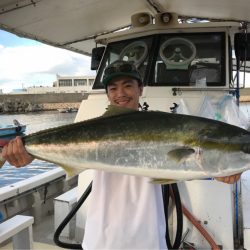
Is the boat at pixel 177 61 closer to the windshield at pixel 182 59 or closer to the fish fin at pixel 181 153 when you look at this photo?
the windshield at pixel 182 59

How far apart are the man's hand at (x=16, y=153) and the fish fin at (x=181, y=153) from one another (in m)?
1.02

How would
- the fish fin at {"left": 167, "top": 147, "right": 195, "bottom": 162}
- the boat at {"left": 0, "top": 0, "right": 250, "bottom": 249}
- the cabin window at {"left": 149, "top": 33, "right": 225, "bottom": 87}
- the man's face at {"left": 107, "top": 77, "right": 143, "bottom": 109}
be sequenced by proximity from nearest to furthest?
the fish fin at {"left": 167, "top": 147, "right": 195, "bottom": 162} → the man's face at {"left": 107, "top": 77, "right": 143, "bottom": 109} → the boat at {"left": 0, "top": 0, "right": 250, "bottom": 249} → the cabin window at {"left": 149, "top": 33, "right": 225, "bottom": 87}

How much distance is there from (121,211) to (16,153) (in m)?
0.82

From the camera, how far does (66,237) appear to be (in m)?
5.27

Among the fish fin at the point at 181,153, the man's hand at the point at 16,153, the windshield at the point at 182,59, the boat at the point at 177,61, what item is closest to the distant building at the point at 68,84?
the boat at the point at 177,61

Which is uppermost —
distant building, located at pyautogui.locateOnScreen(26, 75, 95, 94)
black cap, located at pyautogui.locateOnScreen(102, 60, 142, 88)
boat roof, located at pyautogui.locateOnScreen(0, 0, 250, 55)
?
distant building, located at pyautogui.locateOnScreen(26, 75, 95, 94)

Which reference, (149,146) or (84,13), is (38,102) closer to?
(84,13)

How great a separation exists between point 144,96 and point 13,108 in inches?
2827

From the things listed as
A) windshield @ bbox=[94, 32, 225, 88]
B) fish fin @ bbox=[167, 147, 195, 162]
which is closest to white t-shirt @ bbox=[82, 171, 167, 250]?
fish fin @ bbox=[167, 147, 195, 162]

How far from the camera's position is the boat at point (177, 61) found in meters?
4.36

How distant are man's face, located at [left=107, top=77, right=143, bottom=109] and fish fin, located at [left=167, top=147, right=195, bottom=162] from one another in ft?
2.13

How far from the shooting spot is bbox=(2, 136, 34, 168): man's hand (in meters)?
2.54

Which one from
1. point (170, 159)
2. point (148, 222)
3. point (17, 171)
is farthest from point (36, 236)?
point (17, 171)

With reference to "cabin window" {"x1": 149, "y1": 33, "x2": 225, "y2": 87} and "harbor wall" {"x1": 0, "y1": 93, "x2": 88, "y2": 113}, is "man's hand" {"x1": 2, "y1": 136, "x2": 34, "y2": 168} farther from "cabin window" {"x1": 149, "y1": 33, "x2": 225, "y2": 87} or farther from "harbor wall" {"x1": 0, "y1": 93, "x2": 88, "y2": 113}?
"harbor wall" {"x1": 0, "y1": 93, "x2": 88, "y2": 113}
